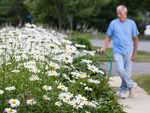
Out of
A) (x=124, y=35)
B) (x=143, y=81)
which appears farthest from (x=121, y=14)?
(x=143, y=81)

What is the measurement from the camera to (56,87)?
11.9ft

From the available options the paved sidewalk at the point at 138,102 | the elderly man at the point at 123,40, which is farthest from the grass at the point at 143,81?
the elderly man at the point at 123,40

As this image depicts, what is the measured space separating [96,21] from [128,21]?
125 ft

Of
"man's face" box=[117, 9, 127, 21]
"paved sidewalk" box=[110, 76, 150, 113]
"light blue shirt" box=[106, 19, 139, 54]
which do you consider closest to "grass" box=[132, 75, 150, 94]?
"paved sidewalk" box=[110, 76, 150, 113]

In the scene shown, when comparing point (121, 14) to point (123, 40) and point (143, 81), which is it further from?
point (143, 81)

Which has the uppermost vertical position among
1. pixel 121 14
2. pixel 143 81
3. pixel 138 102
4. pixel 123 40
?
pixel 121 14

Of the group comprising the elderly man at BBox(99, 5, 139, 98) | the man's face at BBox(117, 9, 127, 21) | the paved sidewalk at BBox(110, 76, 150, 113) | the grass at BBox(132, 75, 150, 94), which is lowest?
the grass at BBox(132, 75, 150, 94)

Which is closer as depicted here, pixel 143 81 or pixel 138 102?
pixel 138 102

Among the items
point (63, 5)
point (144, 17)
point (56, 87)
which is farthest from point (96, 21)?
point (56, 87)

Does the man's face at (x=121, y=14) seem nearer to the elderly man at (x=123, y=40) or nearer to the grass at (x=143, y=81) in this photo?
the elderly man at (x=123, y=40)

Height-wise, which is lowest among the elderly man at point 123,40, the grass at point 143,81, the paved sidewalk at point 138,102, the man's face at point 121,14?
the grass at point 143,81

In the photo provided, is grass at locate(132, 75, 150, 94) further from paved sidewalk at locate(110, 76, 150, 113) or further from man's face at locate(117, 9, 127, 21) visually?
man's face at locate(117, 9, 127, 21)

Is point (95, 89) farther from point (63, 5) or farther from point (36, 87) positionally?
point (63, 5)

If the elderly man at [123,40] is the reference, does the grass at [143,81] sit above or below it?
below
